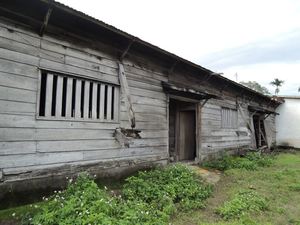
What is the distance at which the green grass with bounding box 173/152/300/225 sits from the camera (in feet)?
15.9

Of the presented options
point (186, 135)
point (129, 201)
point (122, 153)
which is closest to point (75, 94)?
point (122, 153)

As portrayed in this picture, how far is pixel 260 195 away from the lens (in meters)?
6.29

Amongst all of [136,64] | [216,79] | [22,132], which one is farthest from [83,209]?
[216,79]

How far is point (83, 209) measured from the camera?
3787mm

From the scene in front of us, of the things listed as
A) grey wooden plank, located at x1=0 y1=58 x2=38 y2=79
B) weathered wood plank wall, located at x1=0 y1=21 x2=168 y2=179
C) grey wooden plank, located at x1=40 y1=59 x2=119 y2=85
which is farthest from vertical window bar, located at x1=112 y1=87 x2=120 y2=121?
grey wooden plank, located at x1=0 y1=58 x2=38 y2=79

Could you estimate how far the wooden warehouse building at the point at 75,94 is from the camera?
466cm

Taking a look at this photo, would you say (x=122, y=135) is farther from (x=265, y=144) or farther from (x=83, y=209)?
(x=265, y=144)

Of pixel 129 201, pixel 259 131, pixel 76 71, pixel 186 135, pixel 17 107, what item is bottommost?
pixel 129 201

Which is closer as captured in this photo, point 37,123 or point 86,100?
point 37,123

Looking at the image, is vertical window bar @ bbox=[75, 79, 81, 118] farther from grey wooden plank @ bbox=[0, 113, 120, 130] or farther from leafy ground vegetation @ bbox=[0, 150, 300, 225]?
leafy ground vegetation @ bbox=[0, 150, 300, 225]

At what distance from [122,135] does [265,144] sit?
50.9 ft

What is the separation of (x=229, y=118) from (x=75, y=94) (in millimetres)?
9310

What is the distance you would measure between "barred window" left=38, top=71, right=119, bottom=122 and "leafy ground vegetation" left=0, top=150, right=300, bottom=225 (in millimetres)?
1527

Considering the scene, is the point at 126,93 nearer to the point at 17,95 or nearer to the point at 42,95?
the point at 42,95
